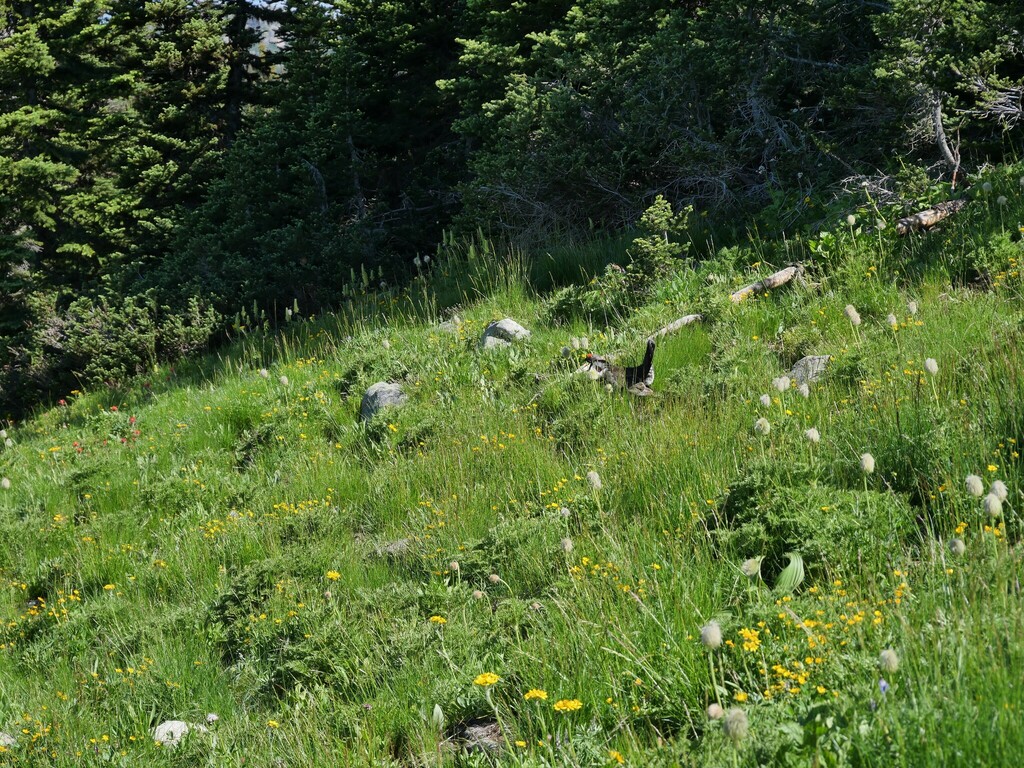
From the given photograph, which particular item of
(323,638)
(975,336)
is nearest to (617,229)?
(975,336)

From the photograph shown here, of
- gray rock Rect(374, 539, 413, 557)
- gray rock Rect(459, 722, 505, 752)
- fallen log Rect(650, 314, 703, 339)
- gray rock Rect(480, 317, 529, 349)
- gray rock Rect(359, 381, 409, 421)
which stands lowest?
gray rock Rect(359, 381, 409, 421)

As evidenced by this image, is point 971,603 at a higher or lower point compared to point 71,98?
lower

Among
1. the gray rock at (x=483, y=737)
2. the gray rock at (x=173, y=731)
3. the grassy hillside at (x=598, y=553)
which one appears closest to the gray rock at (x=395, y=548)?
the grassy hillside at (x=598, y=553)

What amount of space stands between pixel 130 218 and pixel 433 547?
15811 millimetres

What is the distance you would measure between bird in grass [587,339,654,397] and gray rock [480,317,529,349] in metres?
1.71

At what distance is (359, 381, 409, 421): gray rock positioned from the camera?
7.47 m

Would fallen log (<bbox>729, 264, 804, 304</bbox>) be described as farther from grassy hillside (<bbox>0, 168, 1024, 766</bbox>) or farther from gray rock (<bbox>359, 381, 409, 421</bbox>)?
gray rock (<bbox>359, 381, 409, 421</bbox>)

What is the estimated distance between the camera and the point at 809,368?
5.49 metres

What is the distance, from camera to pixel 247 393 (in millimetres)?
8844

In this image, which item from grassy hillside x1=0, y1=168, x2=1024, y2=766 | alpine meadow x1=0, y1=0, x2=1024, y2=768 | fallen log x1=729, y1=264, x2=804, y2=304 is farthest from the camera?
fallen log x1=729, y1=264, x2=804, y2=304

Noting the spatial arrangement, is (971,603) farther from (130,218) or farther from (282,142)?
(130,218)

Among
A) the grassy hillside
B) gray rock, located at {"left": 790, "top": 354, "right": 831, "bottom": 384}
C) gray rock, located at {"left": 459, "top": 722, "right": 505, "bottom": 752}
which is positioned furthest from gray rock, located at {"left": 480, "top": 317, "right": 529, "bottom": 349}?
gray rock, located at {"left": 459, "top": 722, "right": 505, "bottom": 752}

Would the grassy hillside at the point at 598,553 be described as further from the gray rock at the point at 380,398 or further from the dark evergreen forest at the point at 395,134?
the dark evergreen forest at the point at 395,134

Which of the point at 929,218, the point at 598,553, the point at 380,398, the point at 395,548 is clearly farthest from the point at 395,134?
the point at 598,553
